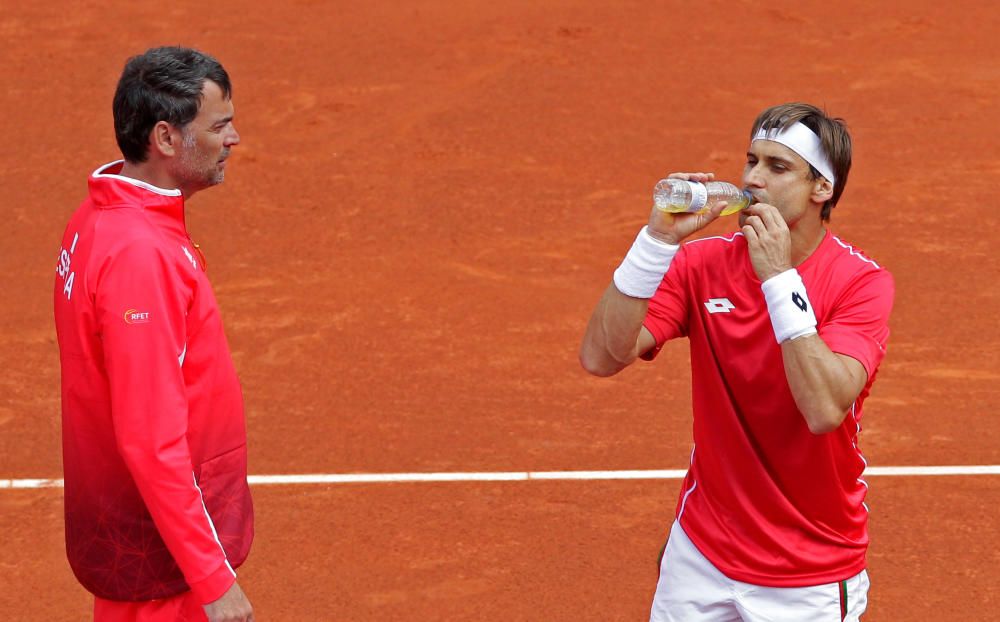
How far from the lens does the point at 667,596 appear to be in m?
4.78

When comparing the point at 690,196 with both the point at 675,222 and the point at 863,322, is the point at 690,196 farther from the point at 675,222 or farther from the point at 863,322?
the point at 863,322

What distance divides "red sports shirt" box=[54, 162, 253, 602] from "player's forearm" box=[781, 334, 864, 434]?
5.20ft

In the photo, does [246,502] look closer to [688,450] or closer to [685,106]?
[688,450]

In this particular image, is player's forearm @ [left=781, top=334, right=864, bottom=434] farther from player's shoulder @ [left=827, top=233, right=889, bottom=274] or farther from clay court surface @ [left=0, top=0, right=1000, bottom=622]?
clay court surface @ [left=0, top=0, right=1000, bottom=622]

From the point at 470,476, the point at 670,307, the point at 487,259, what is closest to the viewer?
the point at 670,307

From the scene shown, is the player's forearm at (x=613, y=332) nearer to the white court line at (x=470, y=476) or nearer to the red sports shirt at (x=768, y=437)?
the red sports shirt at (x=768, y=437)

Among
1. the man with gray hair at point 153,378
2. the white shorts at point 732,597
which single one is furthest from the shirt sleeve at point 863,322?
the man with gray hair at point 153,378

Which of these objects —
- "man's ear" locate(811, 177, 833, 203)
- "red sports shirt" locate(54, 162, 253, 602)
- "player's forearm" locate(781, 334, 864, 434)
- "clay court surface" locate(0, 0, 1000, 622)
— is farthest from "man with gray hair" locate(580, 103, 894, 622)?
"clay court surface" locate(0, 0, 1000, 622)

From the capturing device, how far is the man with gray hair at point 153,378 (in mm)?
3803

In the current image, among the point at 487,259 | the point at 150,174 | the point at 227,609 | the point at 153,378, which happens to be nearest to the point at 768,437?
the point at 227,609

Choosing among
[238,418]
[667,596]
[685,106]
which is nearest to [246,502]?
[238,418]

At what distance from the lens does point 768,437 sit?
4.55 metres

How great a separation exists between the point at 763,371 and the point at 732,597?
72cm

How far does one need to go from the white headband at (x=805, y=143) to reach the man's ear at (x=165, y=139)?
5.91 feet
